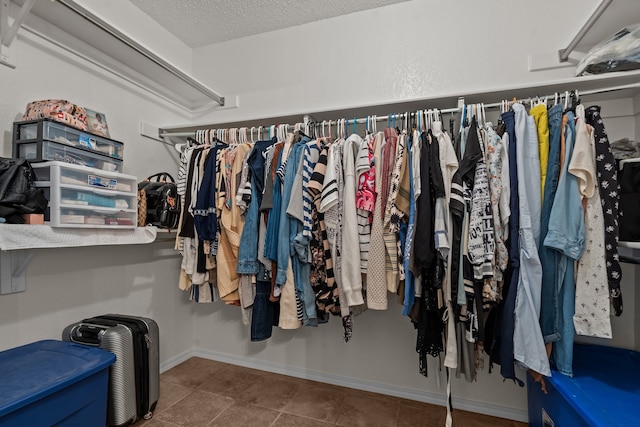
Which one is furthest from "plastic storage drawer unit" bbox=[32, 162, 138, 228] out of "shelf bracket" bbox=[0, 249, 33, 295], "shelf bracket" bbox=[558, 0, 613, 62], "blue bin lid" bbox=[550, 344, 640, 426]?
"shelf bracket" bbox=[558, 0, 613, 62]

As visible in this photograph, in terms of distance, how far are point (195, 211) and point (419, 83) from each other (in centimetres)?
160

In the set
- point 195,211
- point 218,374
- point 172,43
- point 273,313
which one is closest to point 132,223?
point 195,211

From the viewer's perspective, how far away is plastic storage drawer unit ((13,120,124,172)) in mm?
1216

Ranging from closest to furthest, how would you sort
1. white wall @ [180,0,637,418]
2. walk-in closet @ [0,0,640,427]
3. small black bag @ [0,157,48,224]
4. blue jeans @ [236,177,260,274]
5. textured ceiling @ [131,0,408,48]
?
small black bag @ [0,157,48,224], walk-in closet @ [0,0,640,427], blue jeans @ [236,177,260,274], white wall @ [180,0,637,418], textured ceiling @ [131,0,408,48]

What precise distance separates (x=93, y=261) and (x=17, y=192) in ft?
2.38

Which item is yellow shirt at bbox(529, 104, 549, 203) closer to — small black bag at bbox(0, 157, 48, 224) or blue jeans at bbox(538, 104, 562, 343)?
blue jeans at bbox(538, 104, 562, 343)

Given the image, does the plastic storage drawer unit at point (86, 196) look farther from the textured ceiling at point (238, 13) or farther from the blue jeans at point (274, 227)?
the textured ceiling at point (238, 13)

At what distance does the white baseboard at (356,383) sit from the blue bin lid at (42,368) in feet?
3.14

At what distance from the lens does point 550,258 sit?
116cm

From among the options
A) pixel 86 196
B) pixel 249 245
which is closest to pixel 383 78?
pixel 249 245

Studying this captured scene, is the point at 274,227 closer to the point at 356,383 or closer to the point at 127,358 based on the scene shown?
the point at 127,358

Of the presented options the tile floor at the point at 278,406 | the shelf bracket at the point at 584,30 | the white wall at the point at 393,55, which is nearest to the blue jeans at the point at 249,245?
the white wall at the point at 393,55

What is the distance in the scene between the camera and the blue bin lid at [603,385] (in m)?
0.96

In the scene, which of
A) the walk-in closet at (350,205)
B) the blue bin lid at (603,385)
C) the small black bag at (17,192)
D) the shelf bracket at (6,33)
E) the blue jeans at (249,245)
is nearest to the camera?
the blue bin lid at (603,385)
